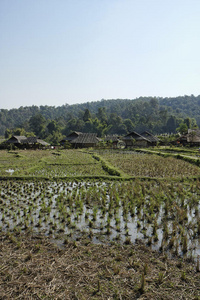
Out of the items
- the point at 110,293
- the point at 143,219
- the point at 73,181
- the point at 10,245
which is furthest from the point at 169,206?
the point at 73,181

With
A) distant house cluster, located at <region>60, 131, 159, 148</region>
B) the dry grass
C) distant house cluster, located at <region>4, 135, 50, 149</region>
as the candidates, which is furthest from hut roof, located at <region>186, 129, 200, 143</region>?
the dry grass

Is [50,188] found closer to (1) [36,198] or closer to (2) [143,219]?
(1) [36,198]

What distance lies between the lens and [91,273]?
413 centimetres

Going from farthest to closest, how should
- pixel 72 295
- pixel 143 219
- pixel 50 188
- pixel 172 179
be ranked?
pixel 172 179 < pixel 50 188 < pixel 143 219 < pixel 72 295

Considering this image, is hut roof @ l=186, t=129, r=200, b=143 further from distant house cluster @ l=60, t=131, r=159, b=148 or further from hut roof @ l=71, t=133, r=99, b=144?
hut roof @ l=71, t=133, r=99, b=144

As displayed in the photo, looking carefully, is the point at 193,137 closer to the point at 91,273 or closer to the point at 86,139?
the point at 86,139

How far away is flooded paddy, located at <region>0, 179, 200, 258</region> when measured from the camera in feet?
17.9

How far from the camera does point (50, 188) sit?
34.7 feet

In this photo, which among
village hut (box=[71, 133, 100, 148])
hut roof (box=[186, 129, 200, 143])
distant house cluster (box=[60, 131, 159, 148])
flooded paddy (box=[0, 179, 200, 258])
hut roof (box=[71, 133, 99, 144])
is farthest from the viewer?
distant house cluster (box=[60, 131, 159, 148])

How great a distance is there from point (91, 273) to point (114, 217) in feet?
9.24

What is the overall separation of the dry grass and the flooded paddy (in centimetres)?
49

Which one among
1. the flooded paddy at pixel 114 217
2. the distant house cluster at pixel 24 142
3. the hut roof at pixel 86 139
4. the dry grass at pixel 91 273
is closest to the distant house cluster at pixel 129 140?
the hut roof at pixel 86 139

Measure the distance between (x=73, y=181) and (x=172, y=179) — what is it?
5.10 metres

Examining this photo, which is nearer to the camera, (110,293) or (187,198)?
(110,293)
